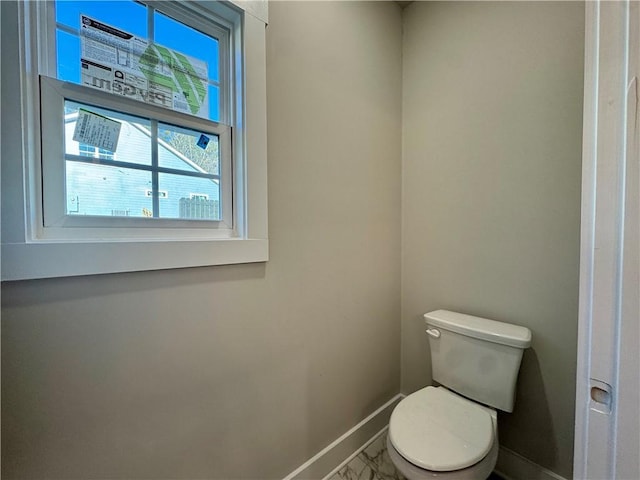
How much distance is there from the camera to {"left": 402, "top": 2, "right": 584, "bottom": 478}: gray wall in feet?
4.04

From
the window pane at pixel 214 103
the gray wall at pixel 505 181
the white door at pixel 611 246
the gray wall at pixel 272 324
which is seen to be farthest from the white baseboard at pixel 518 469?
the window pane at pixel 214 103

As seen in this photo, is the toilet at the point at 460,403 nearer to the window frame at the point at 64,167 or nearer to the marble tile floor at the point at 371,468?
the marble tile floor at the point at 371,468

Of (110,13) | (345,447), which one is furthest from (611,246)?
(345,447)

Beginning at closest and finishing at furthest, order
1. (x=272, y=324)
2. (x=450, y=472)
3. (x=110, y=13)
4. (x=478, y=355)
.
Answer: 1. (x=110, y=13)
2. (x=450, y=472)
3. (x=272, y=324)
4. (x=478, y=355)

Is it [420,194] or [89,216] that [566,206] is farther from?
[89,216]

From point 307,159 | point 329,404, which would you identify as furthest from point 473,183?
point 329,404

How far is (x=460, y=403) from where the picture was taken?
4.19 ft

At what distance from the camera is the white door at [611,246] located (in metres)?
0.45

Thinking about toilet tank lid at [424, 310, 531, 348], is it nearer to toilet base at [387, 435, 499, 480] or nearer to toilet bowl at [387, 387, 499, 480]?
toilet bowl at [387, 387, 499, 480]

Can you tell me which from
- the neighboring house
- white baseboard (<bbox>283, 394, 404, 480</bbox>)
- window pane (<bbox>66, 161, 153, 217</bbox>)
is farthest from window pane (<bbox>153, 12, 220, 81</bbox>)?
white baseboard (<bbox>283, 394, 404, 480</bbox>)

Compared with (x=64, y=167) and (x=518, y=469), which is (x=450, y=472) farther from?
(x=64, y=167)

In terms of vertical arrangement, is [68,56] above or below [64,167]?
above

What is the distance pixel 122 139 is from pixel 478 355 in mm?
1681

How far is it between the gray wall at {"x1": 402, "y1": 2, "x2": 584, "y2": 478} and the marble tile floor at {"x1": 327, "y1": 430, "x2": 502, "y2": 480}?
471 mm
